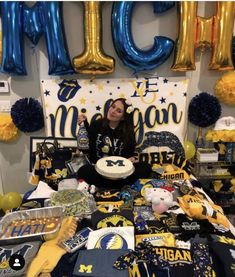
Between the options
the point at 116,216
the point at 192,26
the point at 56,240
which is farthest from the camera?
the point at 192,26

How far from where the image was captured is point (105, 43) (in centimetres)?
217

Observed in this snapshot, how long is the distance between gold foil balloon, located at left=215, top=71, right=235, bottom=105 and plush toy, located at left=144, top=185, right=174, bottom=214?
104cm

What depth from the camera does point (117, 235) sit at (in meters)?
1.30

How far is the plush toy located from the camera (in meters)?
1.54

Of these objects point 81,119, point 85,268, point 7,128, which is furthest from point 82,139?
point 85,268

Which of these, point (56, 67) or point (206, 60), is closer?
point (56, 67)

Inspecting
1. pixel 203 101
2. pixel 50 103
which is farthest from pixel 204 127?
pixel 50 103

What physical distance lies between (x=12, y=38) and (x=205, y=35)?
4.47 ft

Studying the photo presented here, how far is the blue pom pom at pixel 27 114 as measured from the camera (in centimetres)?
218

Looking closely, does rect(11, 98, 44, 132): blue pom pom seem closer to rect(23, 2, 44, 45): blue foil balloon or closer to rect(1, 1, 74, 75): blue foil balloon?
rect(1, 1, 74, 75): blue foil balloon

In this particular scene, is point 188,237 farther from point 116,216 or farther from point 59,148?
point 59,148

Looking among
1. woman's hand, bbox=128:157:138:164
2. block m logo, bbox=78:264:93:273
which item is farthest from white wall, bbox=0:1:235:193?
block m logo, bbox=78:264:93:273

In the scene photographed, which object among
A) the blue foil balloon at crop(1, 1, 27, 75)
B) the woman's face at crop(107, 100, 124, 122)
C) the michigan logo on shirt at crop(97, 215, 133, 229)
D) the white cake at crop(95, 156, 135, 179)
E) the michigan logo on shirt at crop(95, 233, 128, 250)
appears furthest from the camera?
the woman's face at crop(107, 100, 124, 122)

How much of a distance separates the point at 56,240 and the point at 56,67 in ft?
4.06
